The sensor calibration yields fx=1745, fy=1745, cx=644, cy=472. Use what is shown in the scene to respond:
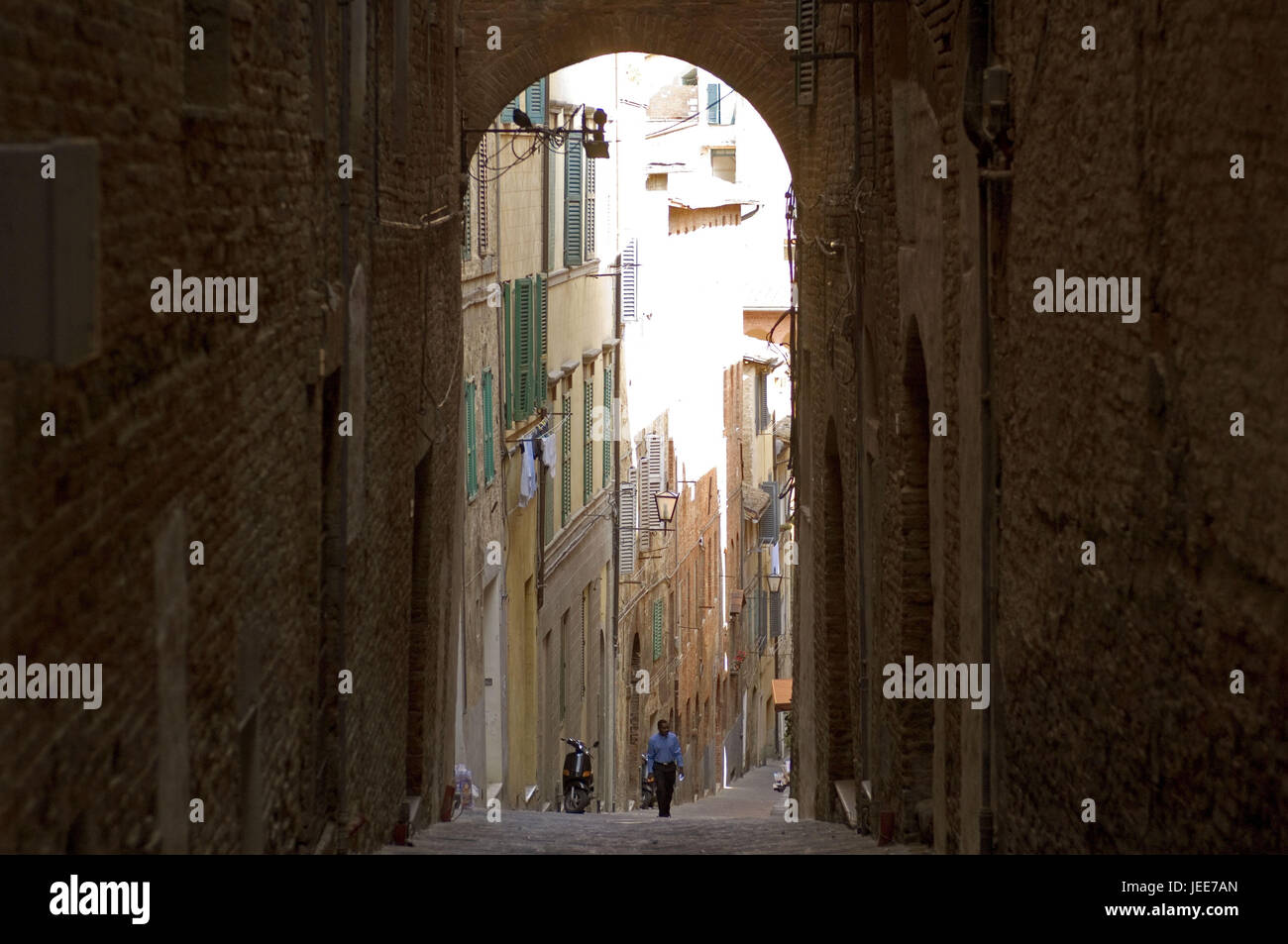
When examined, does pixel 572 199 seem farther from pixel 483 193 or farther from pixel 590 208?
pixel 483 193

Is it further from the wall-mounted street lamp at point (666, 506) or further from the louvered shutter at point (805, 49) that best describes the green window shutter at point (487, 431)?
the wall-mounted street lamp at point (666, 506)

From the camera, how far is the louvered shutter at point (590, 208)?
76.8 ft

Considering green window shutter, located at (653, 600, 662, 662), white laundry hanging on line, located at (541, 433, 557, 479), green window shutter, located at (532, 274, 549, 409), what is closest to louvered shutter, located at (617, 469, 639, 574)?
green window shutter, located at (653, 600, 662, 662)

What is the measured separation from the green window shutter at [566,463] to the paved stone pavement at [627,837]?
7041 millimetres

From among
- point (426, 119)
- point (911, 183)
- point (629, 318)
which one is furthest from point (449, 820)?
point (629, 318)

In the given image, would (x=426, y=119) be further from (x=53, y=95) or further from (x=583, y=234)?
(x=583, y=234)

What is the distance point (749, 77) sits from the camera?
604 inches

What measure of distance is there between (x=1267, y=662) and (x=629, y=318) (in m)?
26.2

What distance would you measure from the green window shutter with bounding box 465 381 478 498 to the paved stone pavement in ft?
9.42

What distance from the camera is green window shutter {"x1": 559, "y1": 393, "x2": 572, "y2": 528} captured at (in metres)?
21.9

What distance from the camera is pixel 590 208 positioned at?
24.1 metres

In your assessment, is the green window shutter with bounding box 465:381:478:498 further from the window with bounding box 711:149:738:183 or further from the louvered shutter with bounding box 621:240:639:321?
the window with bounding box 711:149:738:183

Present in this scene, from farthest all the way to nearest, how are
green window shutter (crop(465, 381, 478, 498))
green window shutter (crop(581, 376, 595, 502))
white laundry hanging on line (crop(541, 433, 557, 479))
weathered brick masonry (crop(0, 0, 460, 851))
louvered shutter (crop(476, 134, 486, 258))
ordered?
1. green window shutter (crop(581, 376, 595, 502))
2. white laundry hanging on line (crop(541, 433, 557, 479))
3. louvered shutter (crop(476, 134, 486, 258))
4. green window shutter (crop(465, 381, 478, 498))
5. weathered brick masonry (crop(0, 0, 460, 851))

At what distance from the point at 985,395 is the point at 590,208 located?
17246 mm
